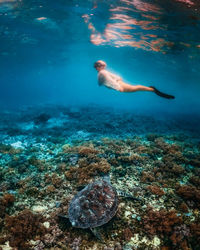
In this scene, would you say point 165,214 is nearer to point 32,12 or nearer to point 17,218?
point 17,218

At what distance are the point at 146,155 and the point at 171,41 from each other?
64.0ft

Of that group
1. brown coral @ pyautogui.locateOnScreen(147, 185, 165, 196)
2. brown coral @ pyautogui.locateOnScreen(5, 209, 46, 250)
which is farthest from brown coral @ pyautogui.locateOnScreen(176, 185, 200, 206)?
brown coral @ pyautogui.locateOnScreen(5, 209, 46, 250)

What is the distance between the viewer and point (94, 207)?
4.68 meters

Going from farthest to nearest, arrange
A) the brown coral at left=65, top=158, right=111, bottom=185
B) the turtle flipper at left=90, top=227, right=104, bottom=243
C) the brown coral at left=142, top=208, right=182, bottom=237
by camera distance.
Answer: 1. the brown coral at left=65, top=158, right=111, bottom=185
2. the brown coral at left=142, top=208, right=182, bottom=237
3. the turtle flipper at left=90, top=227, right=104, bottom=243

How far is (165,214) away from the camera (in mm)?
5156

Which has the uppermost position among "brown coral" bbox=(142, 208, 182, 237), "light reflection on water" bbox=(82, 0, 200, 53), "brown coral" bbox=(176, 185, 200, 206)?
"light reflection on water" bbox=(82, 0, 200, 53)

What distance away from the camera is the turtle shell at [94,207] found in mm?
4484

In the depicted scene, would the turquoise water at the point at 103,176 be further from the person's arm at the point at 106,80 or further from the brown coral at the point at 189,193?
the person's arm at the point at 106,80

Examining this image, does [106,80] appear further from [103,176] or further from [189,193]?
[189,193]

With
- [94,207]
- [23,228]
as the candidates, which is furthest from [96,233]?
[23,228]

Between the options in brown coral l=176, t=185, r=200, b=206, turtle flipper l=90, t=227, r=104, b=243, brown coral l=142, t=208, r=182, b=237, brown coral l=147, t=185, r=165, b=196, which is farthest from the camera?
brown coral l=147, t=185, r=165, b=196

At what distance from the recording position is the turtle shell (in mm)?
→ 4484

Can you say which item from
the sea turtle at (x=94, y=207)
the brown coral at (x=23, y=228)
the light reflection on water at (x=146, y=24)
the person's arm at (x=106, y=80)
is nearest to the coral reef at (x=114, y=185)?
the brown coral at (x=23, y=228)

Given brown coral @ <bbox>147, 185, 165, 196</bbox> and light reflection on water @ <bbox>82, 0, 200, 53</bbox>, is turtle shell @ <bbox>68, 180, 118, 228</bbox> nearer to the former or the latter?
brown coral @ <bbox>147, 185, 165, 196</bbox>
